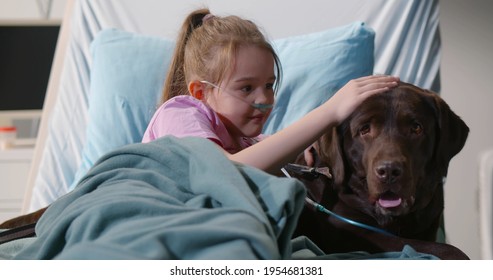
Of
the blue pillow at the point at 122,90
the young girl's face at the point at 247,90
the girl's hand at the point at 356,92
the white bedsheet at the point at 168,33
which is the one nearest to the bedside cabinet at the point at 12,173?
the white bedsheet at the point at 168,33

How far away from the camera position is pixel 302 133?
115 centimetres

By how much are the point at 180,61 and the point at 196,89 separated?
13 cm

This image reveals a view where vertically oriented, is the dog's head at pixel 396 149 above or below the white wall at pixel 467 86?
above

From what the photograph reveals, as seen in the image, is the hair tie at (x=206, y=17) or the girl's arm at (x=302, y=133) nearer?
the girl's arm at (x=302, y=133)

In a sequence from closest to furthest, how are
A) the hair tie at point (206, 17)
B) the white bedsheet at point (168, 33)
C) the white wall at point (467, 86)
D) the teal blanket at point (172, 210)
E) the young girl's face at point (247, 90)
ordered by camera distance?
1. the teal blanket at point (172, 210)
2. the young girl's face at point (247, 90)
3. the hair tie at point (206, 17)
4. the white bedsheet at point (168, 33)
5. the white wall at point (467, 86)

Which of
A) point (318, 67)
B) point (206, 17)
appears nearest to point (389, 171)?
point (206, 17)

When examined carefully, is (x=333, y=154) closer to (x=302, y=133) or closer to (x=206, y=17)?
(x=302, y=133)

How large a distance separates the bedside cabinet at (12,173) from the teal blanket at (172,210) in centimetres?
153

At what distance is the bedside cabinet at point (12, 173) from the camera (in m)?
2.54

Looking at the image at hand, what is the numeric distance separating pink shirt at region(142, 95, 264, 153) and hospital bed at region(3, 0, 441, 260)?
1.36ft

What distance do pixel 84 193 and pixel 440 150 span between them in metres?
0.59

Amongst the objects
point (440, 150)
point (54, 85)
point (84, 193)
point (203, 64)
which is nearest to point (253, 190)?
point (84, 193)

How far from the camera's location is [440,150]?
47.2 inches

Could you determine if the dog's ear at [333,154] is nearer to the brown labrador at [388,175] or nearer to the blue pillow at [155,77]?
the brown labrador at [388,175]
